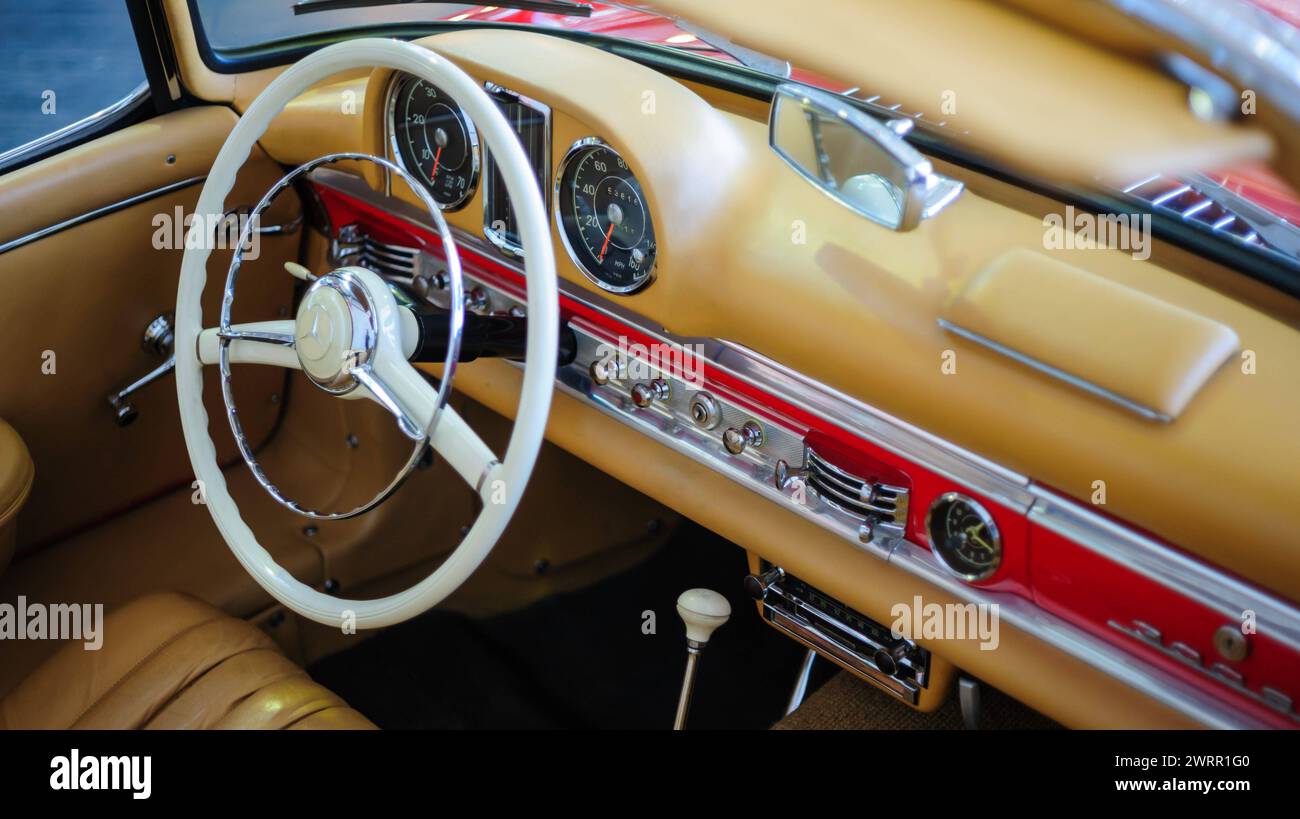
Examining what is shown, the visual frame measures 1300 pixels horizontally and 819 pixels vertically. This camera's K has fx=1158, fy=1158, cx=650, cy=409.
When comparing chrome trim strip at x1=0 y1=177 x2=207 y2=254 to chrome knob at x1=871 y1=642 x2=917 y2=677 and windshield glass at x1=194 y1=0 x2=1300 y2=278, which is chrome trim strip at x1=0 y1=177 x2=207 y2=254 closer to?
windshield glass at x1=194 y1=0 x2=1300 y2=278

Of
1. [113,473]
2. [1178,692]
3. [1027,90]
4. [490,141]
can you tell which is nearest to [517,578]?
[113,473]

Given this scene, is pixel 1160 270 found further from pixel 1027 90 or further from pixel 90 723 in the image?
pixel 90 723

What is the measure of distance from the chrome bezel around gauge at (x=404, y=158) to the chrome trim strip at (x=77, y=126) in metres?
0.57

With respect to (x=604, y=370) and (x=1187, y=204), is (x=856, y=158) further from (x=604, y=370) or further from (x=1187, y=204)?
(x=604, y=370)

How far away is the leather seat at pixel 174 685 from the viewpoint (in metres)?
1.58

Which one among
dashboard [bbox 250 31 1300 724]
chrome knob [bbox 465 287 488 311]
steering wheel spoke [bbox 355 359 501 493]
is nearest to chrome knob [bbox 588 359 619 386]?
dashboard [bbox 250 31 1300 724]

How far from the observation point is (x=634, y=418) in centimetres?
167

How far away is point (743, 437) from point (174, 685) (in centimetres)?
87

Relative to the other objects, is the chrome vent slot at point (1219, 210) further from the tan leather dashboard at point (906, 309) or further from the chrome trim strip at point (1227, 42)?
the chrome trim strip at point (1227, 42)

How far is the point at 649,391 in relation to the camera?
162cm

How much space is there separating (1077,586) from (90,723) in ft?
4.26

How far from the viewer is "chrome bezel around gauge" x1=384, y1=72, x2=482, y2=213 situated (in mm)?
1632

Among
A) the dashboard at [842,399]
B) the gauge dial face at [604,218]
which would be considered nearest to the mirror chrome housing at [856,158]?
the dashboard at [842,399]

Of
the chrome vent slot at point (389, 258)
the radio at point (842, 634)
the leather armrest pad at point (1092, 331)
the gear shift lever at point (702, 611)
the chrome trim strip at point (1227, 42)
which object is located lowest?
the gear shift lever at point (702, 611)
